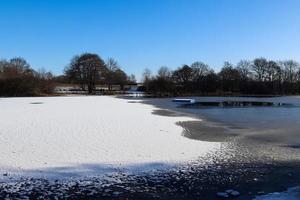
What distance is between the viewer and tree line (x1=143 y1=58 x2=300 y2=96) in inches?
4459

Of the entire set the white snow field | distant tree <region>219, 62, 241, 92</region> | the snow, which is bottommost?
the snow

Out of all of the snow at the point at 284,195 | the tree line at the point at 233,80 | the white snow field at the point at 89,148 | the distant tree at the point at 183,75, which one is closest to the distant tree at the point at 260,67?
the tree line at the point at 233,80

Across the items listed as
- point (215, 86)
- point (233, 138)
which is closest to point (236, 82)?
point (215, 86)

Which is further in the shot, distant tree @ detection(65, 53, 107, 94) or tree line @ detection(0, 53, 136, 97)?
distant tree @ detection(65, 53, 107, 94)

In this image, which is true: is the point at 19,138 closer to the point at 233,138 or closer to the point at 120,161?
the point at 120,161

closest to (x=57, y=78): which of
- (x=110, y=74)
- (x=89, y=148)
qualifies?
(x=110, y=74)

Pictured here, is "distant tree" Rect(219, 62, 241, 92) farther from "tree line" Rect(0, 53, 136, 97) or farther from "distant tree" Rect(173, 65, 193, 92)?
"tree line" Rect(0, 53, 136, 97)

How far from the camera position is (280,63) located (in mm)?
133250

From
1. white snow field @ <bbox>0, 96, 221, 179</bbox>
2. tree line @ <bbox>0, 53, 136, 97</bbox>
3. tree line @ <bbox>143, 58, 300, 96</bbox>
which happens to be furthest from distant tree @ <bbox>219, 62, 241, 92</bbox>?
white snow field @ <bbox>0, 96, 221, 179</bbox>

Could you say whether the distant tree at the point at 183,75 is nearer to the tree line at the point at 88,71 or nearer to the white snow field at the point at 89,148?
the tree line at the point at 88,71

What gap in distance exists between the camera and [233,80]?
4660 inches

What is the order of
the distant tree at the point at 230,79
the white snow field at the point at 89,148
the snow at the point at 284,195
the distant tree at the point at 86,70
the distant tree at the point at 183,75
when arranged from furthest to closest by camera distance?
the distant tree at the point at 183,75 < the distant tree at the point at 230,79 < the distant tree at the point at 86,70 < the white snow field at the point at 89,148 < the snow at the point at 284,195

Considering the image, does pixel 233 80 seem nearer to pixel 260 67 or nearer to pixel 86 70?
pixel 260 67

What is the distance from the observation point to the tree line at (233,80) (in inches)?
4459
